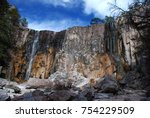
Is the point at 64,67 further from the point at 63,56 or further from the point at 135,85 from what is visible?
the point at 135,85

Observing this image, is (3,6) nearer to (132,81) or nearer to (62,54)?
(62,54)

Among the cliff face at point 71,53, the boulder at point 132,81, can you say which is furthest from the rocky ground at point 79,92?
the cliff face at point 71,53

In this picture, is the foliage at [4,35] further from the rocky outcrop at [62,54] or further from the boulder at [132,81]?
the boulder at [132,81]

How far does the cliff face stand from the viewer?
119ft

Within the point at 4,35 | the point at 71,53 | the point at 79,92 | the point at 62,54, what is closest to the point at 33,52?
the point at 62,54

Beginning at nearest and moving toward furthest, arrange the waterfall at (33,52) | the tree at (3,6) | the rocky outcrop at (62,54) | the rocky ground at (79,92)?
the rocky ground at (79,92) → the tree at (3,6) → the rocky outcrop at (62,54) → the waterfall at (33,52)

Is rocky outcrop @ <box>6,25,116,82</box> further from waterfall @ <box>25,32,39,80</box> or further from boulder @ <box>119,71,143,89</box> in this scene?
boulder @ <box>119,71,143,89</box>

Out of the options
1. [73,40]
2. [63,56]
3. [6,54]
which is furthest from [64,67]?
[6,54]

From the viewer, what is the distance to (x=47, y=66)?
38688 mm

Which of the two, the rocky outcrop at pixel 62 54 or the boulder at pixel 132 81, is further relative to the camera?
the rocky outcrop at pixel 62 54

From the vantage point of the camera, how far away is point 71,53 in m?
38.4

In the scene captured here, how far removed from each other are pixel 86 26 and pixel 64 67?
6.21 metres

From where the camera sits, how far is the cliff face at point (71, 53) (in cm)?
3616

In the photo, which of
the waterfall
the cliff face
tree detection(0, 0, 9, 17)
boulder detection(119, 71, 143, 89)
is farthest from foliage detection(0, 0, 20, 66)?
boulder detection(119, 71, 143, 89)
